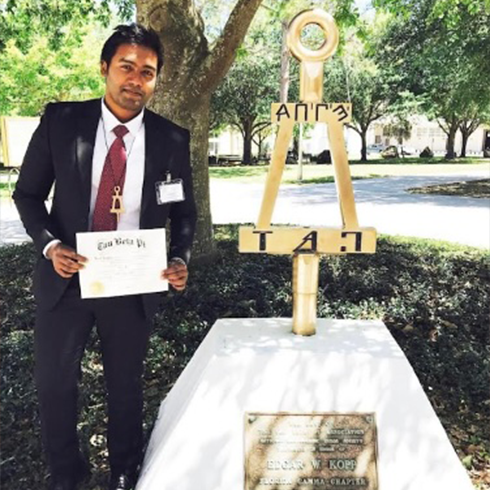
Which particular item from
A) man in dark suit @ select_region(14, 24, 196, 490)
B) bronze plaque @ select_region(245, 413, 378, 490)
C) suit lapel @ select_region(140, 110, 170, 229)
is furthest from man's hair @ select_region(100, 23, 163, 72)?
bronze plaque @ select_region(245, 413, 378, 490)

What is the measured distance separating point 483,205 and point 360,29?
352 inches

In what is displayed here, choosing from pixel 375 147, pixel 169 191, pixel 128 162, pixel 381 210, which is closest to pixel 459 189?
pixel 381 210

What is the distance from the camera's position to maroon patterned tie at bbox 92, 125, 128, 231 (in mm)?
2373

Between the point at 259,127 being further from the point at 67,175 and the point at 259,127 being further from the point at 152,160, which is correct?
the point at 67,175

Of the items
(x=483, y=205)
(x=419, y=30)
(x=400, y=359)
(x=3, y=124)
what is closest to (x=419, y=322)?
(x=400, y=359)

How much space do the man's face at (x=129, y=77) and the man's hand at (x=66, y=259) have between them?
2.03 feet

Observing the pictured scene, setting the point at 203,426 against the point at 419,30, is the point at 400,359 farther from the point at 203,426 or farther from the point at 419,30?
the point at 419,30

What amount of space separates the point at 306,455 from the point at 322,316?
2357 millimetres

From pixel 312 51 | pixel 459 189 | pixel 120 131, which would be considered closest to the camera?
pixel 120 131

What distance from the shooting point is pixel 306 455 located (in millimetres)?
2576

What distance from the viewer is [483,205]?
48.0ft

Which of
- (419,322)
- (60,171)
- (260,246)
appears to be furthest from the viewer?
(419,322)

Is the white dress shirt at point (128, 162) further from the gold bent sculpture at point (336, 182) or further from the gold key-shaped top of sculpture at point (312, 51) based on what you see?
the gold key-shaped top of sculpture at point (312, 51)

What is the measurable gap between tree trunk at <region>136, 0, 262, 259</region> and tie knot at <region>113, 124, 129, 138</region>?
304 cm
